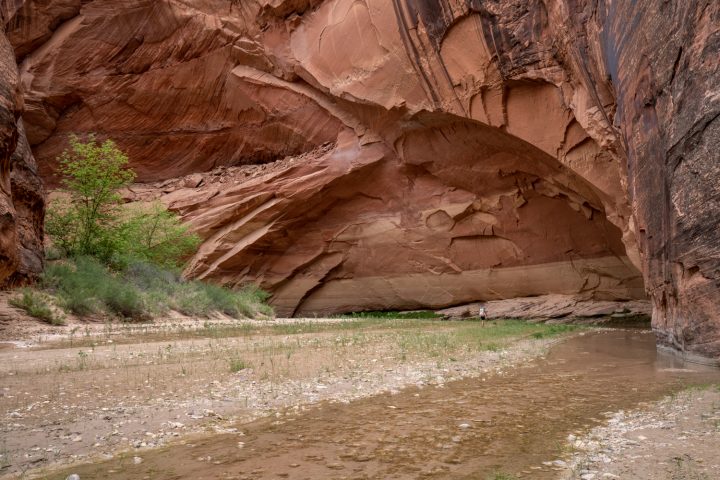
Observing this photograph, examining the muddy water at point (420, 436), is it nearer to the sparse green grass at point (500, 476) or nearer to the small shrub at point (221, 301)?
the sparse green grass at point (500, 476)

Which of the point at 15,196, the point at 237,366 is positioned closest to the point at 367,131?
the point at 15,196

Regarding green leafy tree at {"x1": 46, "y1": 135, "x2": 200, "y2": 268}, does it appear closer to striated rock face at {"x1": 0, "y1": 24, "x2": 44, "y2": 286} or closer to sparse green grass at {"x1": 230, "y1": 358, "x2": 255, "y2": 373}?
striated rock face at {"x1": 0, "y1": 24, "x2": 44, "y2": 286}

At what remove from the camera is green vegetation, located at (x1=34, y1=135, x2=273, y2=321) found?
1388cm

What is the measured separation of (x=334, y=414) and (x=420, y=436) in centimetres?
105

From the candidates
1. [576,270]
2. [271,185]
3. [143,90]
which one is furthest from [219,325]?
[143,90]

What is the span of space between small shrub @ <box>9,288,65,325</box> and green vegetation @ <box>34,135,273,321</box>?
0.92 metres

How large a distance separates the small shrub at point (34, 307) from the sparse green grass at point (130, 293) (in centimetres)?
97

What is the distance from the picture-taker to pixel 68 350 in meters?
8.48

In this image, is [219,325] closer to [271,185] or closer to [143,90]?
[271,185]

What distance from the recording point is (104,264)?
17.5 metres

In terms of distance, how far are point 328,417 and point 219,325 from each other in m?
11.0

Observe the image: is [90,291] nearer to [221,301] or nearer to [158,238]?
[221,301]

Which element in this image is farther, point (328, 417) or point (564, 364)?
point (564, 364)

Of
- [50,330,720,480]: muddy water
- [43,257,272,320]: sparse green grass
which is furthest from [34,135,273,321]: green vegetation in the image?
[50,330,720,480]: muddy water
